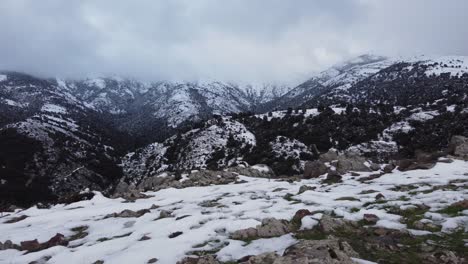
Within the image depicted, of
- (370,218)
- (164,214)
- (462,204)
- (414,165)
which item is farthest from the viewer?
(414,165)

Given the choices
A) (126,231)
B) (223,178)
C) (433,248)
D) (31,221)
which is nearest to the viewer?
(433,248)

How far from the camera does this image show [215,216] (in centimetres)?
2486

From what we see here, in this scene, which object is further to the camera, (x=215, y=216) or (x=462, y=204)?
(x=215, y=216)

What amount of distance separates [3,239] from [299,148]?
12460cm

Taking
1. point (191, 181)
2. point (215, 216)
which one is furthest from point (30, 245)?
point (191, 181)

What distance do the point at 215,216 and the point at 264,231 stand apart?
5.95 metres

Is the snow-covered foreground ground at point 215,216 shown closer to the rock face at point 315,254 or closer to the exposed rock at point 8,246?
the exposed rock at point 8,246

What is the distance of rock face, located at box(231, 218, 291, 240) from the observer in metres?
19.4

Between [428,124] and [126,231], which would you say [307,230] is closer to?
[126,231]

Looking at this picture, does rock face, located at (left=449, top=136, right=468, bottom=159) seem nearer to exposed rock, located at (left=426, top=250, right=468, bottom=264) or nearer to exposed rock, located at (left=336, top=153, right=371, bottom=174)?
exposed rock, located at (left=336, top=153, right=371, bottom=174)

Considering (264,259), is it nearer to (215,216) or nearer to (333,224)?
(333,224)

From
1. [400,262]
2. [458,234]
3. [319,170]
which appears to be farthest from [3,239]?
[319,170]

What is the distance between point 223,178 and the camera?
162 feet

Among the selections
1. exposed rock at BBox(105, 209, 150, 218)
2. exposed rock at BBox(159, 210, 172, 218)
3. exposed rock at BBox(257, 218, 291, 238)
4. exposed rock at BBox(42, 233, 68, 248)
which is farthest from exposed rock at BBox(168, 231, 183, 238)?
exposed rock at BBox(105, 209, 150, 218)
